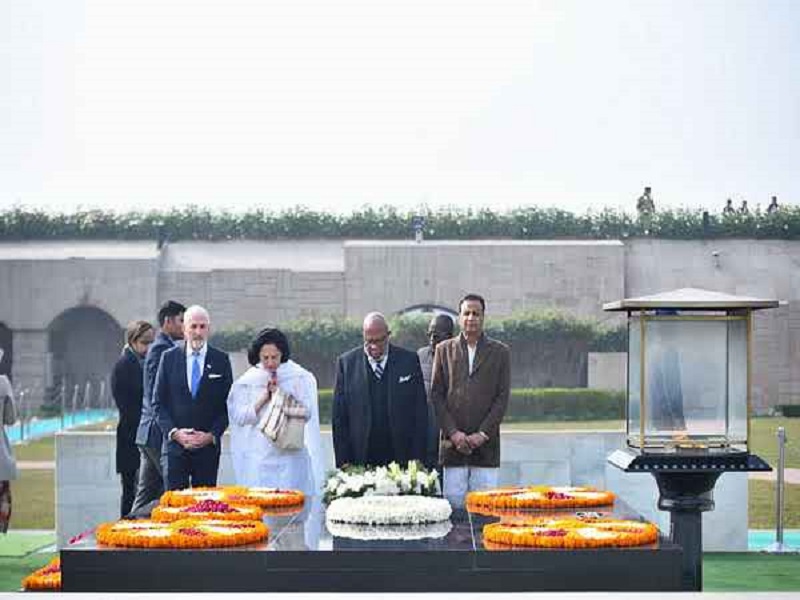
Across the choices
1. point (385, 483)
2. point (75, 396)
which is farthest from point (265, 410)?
point (75, 396)

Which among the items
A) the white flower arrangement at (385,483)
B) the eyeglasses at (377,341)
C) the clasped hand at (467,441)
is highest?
the eyeglasses at (377,341)

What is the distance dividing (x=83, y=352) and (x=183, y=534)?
46.1ft

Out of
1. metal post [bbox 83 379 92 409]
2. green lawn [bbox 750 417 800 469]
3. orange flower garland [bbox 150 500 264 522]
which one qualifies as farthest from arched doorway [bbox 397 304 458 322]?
orange flower garland [bbox 150 500 264 522]

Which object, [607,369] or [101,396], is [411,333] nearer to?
[607,369]

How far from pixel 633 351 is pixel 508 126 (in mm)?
9061

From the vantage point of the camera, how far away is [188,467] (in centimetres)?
673

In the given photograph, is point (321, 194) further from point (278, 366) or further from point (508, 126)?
point (278, 366)

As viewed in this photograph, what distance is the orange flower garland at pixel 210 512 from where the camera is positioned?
541 cm

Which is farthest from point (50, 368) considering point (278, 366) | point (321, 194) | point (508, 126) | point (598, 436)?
point (278, 366)

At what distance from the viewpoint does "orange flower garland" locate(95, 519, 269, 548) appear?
489 centimetres

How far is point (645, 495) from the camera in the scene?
8.57 m

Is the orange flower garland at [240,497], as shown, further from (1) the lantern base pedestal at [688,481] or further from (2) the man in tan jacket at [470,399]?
(1) the lantern base pedestal at [688,481]

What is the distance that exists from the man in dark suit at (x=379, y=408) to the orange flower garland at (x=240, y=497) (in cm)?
57

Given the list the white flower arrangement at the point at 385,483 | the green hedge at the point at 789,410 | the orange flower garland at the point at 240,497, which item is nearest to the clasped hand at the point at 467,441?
the white flower arrangement at the point at 385,483
